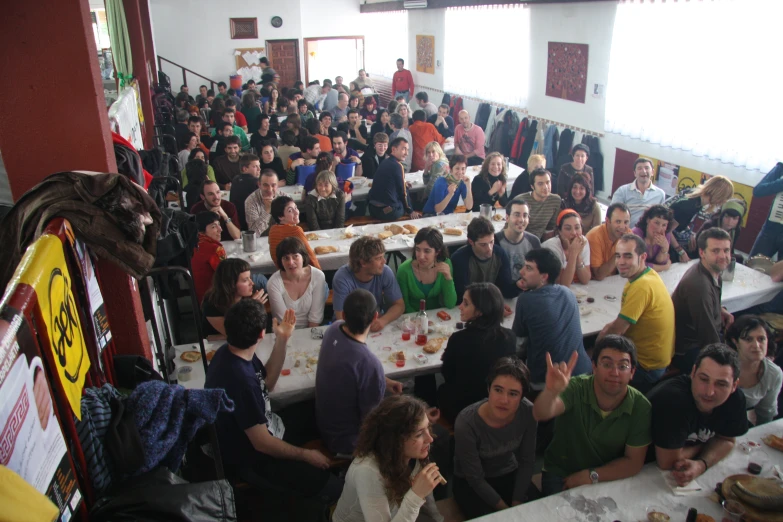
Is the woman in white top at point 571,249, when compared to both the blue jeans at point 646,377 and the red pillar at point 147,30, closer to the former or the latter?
the blue jeans at point 646,377

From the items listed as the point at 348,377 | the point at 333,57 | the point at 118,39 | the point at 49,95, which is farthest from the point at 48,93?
the point at 333,57

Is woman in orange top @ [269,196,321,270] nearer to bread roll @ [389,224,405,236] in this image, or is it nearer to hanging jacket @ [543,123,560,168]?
bread roll @ [389,224,405,236]

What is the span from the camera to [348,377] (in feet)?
9.71

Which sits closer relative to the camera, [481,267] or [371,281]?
[371,281]

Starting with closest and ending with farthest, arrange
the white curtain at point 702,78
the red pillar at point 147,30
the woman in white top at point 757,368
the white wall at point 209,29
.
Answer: the woman in white top at point 757,368, the white curtain at point 702,78, the red pillar at point 147,30, the white wall at point 209,29

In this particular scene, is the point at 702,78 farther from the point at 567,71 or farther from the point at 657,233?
the point at 657,233

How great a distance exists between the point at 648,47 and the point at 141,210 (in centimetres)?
782

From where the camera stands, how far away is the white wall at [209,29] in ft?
53.2

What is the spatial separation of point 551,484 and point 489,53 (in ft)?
35.4

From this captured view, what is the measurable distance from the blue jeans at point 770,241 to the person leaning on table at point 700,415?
3.70m

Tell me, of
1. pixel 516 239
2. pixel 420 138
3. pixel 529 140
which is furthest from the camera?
pixel 529 140

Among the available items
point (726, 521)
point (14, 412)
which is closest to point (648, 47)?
point (726, 521)

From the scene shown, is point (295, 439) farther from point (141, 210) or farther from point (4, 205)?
point (4, 205)

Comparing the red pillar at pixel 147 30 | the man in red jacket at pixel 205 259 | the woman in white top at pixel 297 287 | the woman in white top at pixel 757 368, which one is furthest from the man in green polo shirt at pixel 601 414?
the red pillar at pixel 147 30
